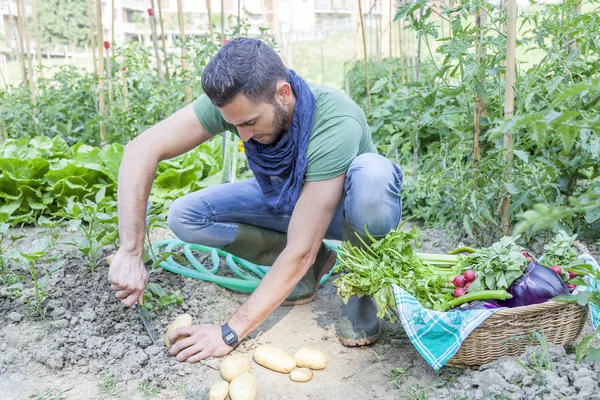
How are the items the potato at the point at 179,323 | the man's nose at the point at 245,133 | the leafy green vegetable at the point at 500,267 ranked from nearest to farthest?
1. the leafy green vegetable at the point at 500,267
2. the man's nose at the point at 245,133
3. the potato at the point at 179,323

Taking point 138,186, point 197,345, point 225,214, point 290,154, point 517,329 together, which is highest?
point 290,154

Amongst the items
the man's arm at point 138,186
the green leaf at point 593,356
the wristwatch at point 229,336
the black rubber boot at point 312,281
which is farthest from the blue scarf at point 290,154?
the green leaf at point 593,356

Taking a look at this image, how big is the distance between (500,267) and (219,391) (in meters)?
1.08

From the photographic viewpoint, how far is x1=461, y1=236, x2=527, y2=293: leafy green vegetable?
2076 millimetres

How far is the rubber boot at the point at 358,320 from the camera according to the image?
7.84 ft

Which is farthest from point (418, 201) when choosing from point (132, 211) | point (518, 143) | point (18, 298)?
point (18, 298)

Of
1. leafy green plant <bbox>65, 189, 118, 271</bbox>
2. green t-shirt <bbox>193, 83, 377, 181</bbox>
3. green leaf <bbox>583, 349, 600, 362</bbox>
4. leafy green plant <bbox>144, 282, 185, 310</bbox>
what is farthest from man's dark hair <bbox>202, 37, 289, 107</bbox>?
green leaf <bbox>583, 349, 600, 362</bbox>

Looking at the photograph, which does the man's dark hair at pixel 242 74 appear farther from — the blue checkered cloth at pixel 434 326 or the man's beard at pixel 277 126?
the blue checkered cloth at pixel 434 326

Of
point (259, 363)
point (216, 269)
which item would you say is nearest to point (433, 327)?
point (259, 363)

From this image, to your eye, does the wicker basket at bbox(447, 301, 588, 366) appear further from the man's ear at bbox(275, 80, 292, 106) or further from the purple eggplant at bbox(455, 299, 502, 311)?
the man's ear at bbox(275, 80, 292, 106)

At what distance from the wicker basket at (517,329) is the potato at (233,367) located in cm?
76

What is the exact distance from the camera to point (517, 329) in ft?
6.46

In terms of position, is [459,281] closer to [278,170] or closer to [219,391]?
[278,170]

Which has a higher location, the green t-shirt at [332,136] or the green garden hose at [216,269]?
the green t-shirt at [332,136]
